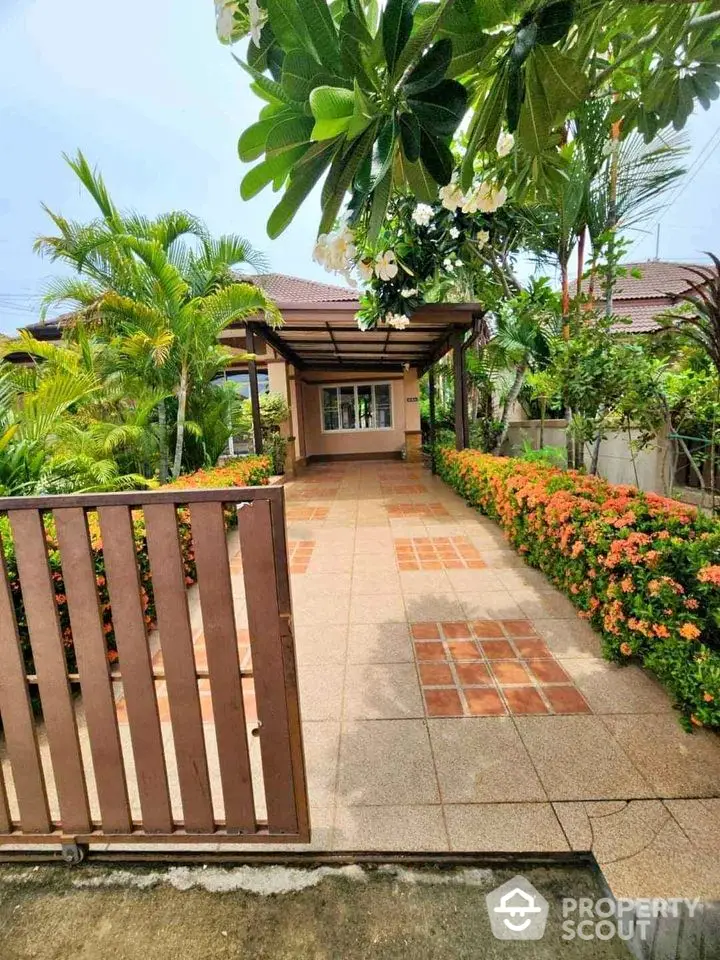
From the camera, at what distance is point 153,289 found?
5465 millimetres

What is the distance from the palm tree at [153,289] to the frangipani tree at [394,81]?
4.48 meters

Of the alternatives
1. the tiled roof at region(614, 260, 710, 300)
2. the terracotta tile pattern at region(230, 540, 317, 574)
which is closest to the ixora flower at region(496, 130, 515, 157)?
the terracotta tile pattern at region(230, 540, 317, 574)

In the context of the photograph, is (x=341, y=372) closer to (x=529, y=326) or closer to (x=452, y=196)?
(x=529, y=326)

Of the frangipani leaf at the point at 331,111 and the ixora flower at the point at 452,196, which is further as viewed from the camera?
the ixora flower at the point at 452,196

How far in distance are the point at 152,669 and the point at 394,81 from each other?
1803 millimetres

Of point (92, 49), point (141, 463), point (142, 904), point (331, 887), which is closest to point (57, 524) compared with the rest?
point (142, 904)

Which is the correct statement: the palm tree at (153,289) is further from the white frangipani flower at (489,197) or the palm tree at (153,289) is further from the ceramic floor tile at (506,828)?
the ceramic floor tile at (506,828)

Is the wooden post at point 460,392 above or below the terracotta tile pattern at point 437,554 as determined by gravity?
above

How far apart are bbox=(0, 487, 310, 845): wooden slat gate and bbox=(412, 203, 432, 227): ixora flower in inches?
104

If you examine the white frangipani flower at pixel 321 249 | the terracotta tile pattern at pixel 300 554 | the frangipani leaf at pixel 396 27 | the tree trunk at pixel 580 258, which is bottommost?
the terracotta tile pattern at pixel 300 554

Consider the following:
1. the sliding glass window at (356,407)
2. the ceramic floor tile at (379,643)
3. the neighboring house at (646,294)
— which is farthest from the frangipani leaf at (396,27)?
the sliding glass window at (356,407)

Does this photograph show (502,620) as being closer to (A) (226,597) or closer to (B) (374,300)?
(A) (226,597)

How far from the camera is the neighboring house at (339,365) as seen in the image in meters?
7.35

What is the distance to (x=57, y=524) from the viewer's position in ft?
4.28
